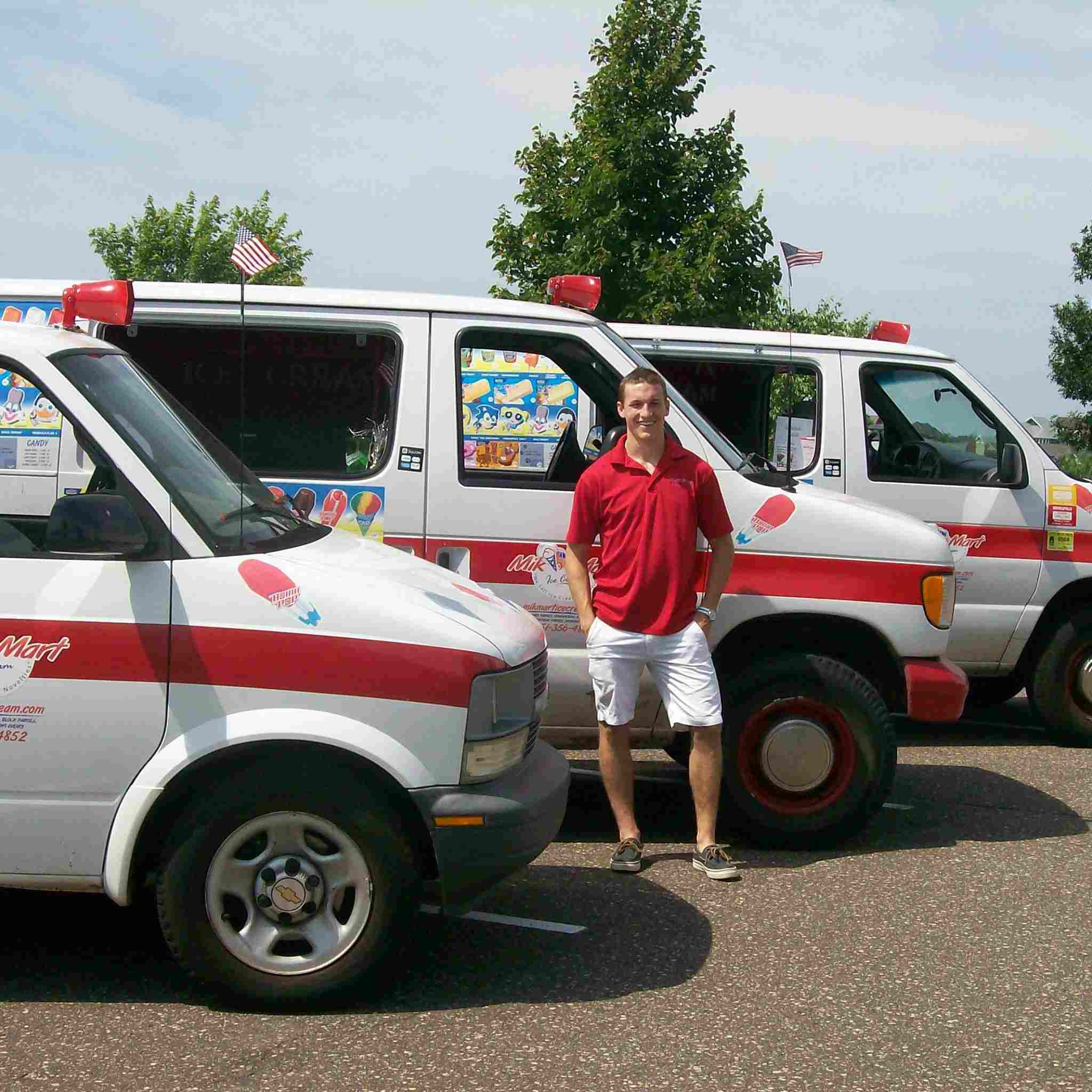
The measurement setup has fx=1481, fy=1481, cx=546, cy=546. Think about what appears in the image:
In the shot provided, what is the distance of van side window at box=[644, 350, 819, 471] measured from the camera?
27.8ft

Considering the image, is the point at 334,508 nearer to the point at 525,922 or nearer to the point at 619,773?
the point at 619,773

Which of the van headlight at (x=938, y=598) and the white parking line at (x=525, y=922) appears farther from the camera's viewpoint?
the van headlight at (x=938, y=598)

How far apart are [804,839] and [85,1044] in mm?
3058

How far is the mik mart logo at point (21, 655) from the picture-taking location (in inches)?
156

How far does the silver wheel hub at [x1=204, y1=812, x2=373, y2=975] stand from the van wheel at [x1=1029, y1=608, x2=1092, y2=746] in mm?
5313

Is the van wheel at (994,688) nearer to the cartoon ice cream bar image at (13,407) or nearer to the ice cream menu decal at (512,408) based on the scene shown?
the ice cream menu decal at (512,408)

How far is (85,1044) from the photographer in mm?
3920

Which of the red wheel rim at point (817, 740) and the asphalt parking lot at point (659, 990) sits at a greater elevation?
the red wheel rim at point (817, 740)

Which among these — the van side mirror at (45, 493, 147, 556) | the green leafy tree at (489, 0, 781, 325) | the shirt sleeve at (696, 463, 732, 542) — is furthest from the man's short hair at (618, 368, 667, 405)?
the green leafy tree at (489, 0, 781, 325)

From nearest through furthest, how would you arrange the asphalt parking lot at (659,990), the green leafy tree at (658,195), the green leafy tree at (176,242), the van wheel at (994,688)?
the asphalt parking lot at (659,990)
the van wheel at (994,688)
the green leafy tree at (658,195)
the green leafy tree at (176,242)

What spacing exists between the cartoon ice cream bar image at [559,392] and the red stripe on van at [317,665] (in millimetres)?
2339

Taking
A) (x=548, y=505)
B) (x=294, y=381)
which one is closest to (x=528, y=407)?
(x=548, y=505)

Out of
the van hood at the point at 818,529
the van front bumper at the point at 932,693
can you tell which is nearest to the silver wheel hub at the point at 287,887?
the van hood at the point at 818,529

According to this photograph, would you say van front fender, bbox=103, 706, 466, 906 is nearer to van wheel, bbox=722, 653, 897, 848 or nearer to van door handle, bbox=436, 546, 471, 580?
van door handle, bbox=436, 546, 471, 580
